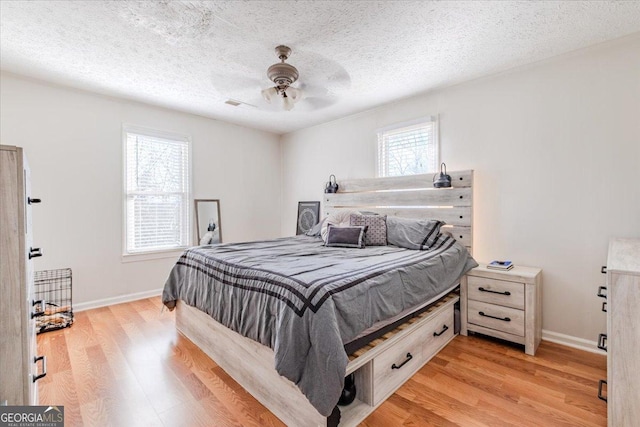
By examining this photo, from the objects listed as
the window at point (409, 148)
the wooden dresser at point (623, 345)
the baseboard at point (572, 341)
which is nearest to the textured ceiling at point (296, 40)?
the window at point (409, 148)

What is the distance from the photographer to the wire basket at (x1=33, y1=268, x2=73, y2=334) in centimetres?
302

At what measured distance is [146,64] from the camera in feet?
9.01

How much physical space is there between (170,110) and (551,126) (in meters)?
4.35

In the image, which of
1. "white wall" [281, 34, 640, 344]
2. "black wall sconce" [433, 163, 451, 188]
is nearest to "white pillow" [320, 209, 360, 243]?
"black wall sconce" [433, 163, 451, 188]

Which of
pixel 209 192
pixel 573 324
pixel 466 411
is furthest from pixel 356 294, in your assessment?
pixel 209 192

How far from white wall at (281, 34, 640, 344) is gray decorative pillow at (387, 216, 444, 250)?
51cm

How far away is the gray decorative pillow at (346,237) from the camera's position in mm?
3043

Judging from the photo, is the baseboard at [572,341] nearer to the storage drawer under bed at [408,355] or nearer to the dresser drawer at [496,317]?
the dresser drawer at [496,317]

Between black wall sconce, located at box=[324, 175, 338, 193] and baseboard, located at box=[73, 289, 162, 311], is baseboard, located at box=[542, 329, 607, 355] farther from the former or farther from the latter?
baseboard, located at box=[73, 289, 162, 311]

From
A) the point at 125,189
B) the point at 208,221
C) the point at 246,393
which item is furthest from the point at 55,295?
the point at 246,393

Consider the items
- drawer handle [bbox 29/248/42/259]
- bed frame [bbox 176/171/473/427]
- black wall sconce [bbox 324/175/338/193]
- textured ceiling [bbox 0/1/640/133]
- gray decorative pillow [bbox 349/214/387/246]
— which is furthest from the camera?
black wall sconce [bbox 324/175/338/193]

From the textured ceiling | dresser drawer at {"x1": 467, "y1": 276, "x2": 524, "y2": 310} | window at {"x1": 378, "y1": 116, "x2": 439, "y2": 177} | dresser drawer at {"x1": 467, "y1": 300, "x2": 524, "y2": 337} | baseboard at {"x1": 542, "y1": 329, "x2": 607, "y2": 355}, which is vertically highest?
the textured ceiling

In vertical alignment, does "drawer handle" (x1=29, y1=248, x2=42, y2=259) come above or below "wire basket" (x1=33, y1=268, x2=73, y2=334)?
above

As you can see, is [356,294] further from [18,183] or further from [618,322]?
[18,183]
